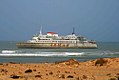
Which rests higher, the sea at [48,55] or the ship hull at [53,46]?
the ship hull at [53,46]

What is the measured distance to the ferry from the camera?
316ft

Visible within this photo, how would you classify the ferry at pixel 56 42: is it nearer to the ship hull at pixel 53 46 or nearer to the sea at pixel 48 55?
the ship hull at pixel 53 46

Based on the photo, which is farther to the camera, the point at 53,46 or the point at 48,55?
the point at 53,46

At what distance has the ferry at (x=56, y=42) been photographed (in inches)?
3797

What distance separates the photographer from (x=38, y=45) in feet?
314

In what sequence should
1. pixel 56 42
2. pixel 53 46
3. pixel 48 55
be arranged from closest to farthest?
pixel 48 55 → pixel 53 46 → pixel 56 42

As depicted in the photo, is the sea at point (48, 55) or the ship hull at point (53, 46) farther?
the ship hull at point (53, 46)

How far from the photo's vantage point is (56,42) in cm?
9781

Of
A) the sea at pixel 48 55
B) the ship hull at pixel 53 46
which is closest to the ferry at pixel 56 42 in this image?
the ship hull at pixel 53 46

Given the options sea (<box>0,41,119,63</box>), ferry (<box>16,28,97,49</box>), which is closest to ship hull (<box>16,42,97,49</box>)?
ferry (<box>16,28,97,49</box>)

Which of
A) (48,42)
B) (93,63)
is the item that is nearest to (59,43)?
(48,42)

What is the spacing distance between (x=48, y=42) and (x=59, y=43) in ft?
9.71

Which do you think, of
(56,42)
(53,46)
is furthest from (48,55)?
(56,42)

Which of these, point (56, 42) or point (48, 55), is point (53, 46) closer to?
point (56, 42)
